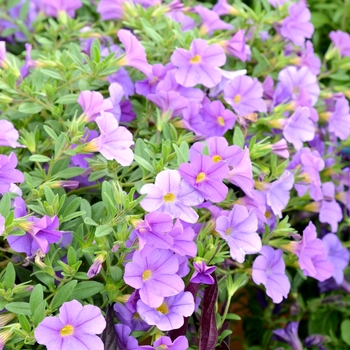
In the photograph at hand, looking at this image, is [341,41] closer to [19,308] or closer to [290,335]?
[290,335]

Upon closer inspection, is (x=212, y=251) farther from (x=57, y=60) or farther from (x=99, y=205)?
(x=57, y=60)

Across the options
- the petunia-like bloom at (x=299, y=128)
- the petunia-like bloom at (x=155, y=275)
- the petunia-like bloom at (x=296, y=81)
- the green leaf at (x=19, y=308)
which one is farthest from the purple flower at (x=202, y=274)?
the petunia-like bloom at (x=296, y=81)

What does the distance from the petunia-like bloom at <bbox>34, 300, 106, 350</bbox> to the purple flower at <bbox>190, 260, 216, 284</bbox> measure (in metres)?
0.16

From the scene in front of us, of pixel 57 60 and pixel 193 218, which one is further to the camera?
pixel 57 60

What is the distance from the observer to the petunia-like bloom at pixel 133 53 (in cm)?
107

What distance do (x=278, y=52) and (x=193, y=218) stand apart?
2.09 ft

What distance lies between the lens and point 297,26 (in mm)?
1299

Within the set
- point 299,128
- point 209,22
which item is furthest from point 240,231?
point 209,22

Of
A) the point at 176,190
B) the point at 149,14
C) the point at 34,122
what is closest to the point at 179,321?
the point at 176,190

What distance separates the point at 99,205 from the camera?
954mm

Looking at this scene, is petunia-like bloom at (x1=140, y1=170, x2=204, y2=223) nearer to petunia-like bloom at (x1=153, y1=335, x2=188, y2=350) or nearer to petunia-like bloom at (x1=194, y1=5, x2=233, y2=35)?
petunia-like bloom at (x1=153, y1=335, x2=188, y2=350)

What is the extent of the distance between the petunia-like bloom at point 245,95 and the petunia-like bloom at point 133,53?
6.6 inches

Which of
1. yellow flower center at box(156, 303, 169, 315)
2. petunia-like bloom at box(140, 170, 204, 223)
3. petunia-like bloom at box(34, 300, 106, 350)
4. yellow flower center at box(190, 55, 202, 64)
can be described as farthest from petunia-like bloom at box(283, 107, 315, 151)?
petunia-like bloom at box(34, 300, 106, 350)

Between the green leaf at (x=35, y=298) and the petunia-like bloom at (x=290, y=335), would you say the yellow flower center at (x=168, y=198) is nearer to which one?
the green leaf at (x=35, y=298)
